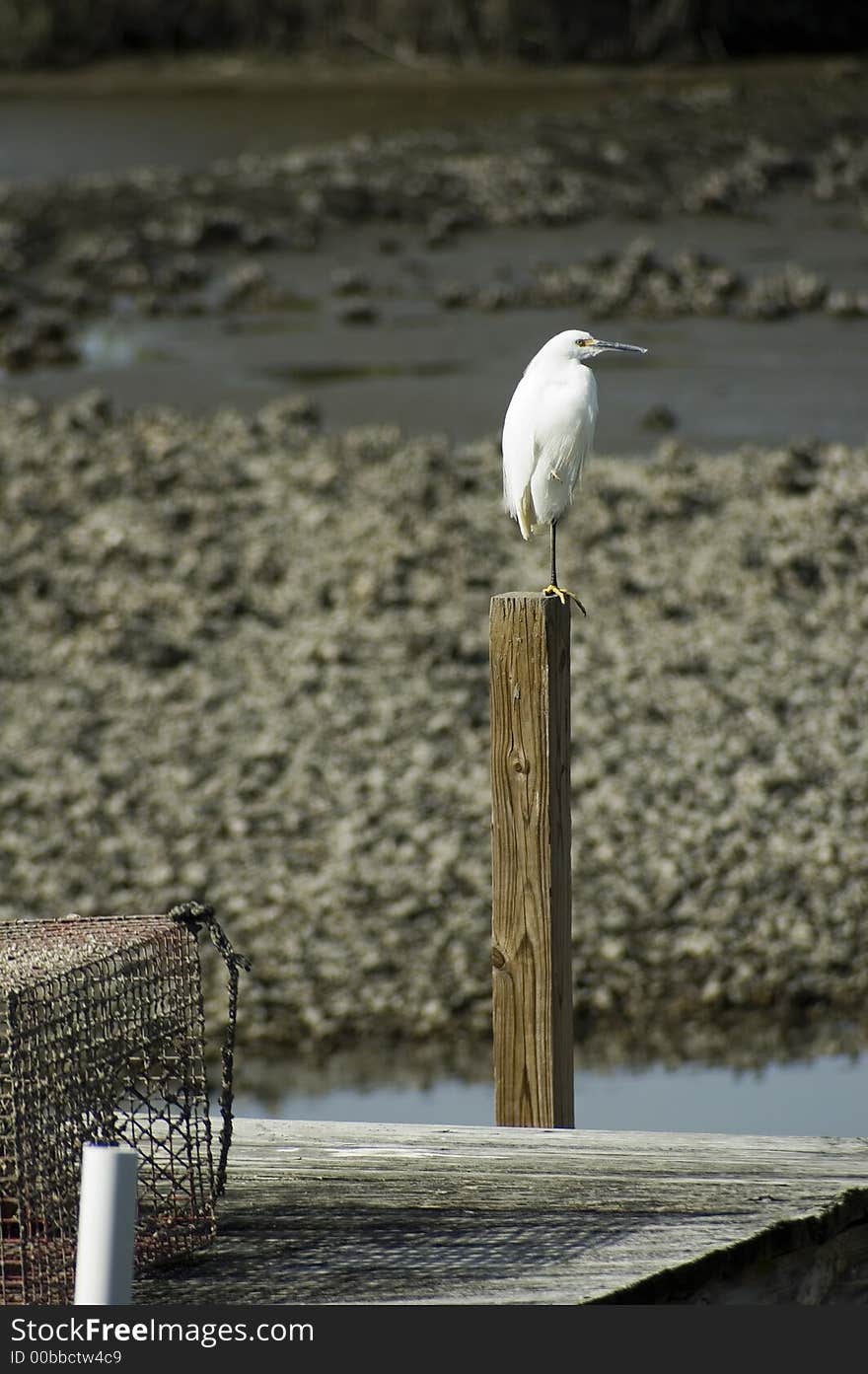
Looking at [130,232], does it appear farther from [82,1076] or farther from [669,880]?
[82,1076]

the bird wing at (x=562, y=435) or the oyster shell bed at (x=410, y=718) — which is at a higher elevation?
the bird wing at (x=562, y=435)

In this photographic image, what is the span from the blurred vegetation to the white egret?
19013 millimetres

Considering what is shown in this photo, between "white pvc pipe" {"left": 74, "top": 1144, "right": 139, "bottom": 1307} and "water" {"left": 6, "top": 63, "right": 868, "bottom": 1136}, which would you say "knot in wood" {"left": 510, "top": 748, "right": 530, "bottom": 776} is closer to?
"white pvc pipe" {"left": 74, "top": 1144, "right": 139, "bottom": 1307}

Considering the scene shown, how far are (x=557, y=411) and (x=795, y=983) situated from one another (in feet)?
9.39

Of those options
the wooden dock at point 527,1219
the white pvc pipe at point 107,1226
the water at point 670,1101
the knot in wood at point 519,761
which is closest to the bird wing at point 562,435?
the knot in wood at point 519,761

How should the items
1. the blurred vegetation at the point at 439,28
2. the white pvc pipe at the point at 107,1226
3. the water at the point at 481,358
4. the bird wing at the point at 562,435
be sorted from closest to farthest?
the white pvc pipe at the point at 107,1226
the bird wing at the point at 562,435
the water at the point at 481,358
the blurred vegetation at the point at 439,28

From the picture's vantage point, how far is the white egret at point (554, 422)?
11.6 feet

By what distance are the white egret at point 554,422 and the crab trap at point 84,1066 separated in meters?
1.05

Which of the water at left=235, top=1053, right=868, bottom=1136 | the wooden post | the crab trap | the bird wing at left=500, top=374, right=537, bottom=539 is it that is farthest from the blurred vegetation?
the crab trap

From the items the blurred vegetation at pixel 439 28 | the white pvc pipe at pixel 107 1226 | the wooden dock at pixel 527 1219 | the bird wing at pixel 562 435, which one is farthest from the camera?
the blurred vegetation at pixel 439 28

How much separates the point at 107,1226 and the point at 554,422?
175 centimetres

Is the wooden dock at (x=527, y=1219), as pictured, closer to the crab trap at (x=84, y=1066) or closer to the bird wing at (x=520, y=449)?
the crab trap at (x=84, y=1066)

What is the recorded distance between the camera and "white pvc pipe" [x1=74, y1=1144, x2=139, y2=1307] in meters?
2.19

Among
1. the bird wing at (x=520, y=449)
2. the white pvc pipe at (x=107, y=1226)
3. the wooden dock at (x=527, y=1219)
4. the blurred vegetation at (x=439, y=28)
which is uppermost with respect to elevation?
the blurred vegetation at (x=439, y=28)
